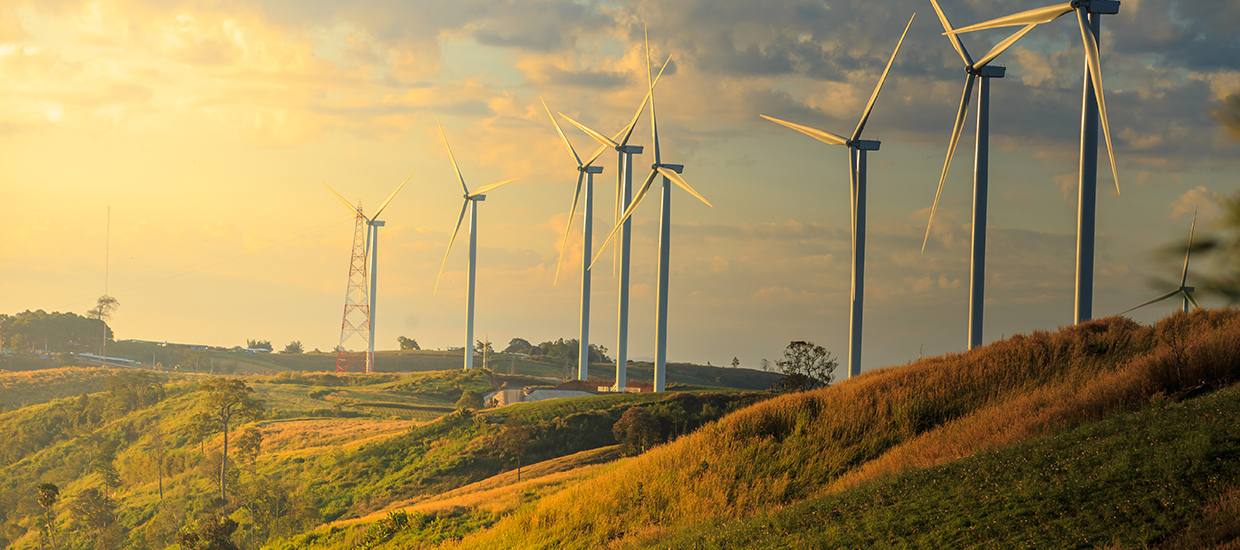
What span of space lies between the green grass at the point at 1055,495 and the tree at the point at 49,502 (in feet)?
230

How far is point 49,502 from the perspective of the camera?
71125 millimetres

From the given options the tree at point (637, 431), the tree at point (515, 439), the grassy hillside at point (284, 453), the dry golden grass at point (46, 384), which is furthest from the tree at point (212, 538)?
the dry golden grass at point (46, 384)

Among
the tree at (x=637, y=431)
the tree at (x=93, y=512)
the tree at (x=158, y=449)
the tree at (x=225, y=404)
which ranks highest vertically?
the tree at (x=637, y=431)

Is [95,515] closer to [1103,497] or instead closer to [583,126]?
[583,126]

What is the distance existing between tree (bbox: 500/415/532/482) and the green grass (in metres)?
47.0

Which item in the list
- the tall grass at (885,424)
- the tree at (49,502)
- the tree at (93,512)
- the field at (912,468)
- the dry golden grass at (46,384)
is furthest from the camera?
the dry golden grass at (46,384)

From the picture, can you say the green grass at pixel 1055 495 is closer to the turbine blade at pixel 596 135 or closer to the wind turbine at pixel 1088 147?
the wind turbine at pixel 1088 147

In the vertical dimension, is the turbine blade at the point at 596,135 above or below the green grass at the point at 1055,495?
above

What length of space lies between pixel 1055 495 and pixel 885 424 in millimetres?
11633

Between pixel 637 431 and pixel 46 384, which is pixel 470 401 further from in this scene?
pixel 46 384

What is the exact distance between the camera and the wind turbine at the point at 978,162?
42531 mm

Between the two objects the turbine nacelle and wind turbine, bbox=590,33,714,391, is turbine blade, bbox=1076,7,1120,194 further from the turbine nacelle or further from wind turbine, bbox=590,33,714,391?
wind turbine, bbox=590,33,714,391

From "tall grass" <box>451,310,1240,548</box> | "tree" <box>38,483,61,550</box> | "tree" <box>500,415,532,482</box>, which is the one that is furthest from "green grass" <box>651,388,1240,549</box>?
"tree" <box>38,483,61,550</box>

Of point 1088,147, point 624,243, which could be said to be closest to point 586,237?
point 624,243
